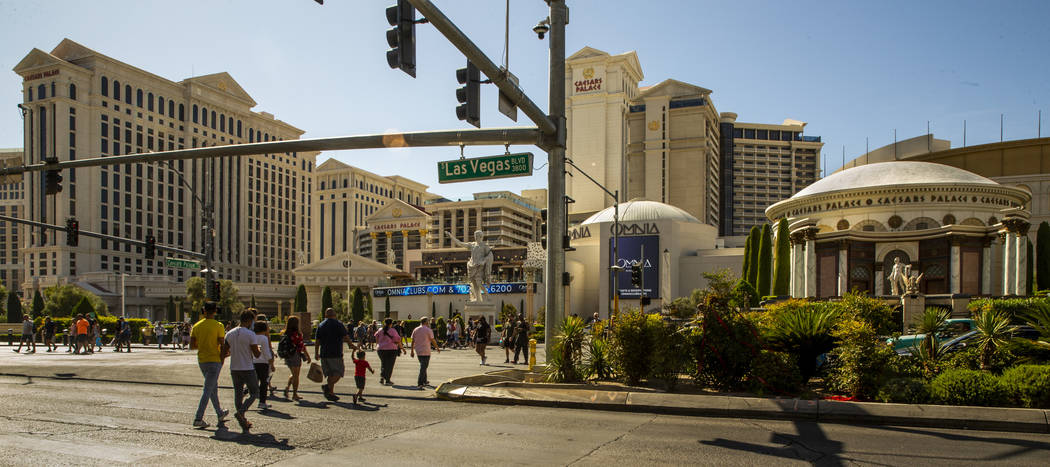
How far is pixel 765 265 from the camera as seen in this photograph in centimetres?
4984

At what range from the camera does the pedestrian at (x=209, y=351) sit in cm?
979

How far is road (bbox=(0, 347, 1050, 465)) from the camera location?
7.98 meters

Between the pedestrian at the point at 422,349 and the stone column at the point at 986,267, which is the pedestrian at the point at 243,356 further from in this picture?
the stone column at the point at 986,267

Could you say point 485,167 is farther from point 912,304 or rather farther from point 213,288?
point 912,304

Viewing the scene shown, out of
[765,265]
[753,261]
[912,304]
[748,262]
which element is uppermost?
[753,261]

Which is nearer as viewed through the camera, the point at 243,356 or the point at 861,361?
the point at 243,356

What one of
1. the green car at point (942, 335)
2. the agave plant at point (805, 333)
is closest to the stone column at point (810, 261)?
the green car at point (942, 335)

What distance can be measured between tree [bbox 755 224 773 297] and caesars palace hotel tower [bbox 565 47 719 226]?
76311 mm

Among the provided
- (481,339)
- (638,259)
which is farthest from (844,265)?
(481,339)

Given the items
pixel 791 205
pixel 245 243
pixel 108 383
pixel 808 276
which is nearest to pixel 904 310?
pixel 808 276

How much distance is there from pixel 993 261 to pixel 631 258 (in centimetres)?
3021

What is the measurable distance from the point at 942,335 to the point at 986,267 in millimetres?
28848

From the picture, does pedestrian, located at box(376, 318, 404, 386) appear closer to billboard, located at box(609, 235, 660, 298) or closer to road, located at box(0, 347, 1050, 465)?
road, located at box(0, 347, 1050, 465)

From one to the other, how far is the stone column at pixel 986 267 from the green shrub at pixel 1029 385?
35.3 m
